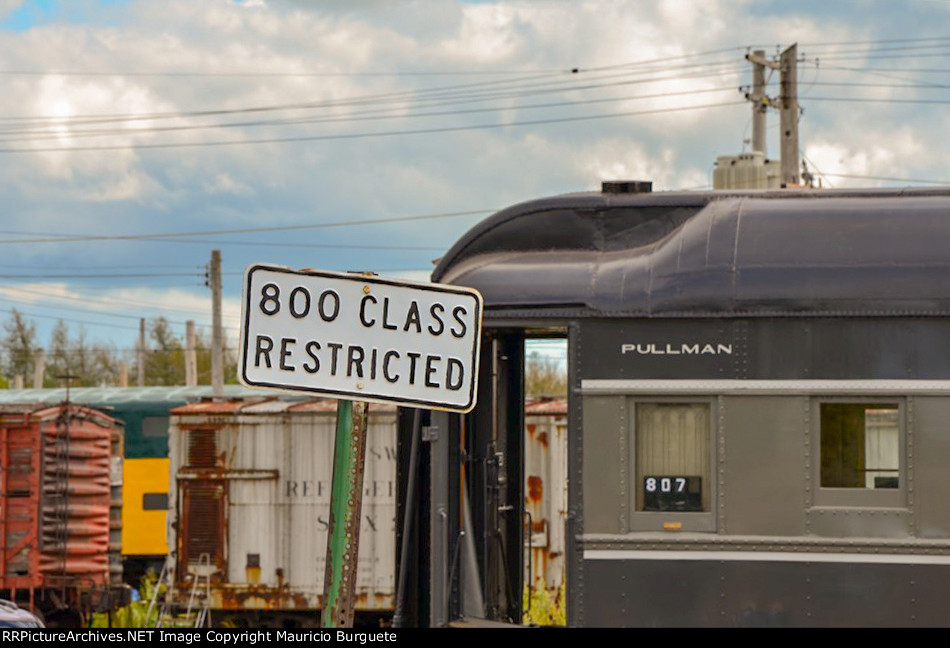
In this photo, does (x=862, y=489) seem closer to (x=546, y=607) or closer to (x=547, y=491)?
(x=546, y=607)

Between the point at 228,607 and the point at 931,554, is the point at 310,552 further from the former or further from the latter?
the point at 931,554

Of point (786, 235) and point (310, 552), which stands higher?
point (786, 235)

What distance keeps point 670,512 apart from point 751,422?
79 centimetres

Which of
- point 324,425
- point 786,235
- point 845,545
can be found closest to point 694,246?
point 786,235

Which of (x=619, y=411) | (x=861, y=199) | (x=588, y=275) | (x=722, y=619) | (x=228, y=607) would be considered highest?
(x=861, y=199)

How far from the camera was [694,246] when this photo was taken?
8812mm

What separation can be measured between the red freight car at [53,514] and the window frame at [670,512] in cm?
1411

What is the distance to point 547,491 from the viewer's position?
19469 millimetres

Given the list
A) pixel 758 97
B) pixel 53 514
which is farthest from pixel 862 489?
pixel 758 97

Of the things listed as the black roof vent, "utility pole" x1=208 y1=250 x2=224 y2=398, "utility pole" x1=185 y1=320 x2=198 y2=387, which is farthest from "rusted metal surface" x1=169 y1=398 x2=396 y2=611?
"utility pole" x1=185 y1=320 x2=198 y2=387

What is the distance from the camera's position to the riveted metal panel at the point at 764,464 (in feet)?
27.4

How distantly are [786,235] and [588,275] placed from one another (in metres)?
1.36

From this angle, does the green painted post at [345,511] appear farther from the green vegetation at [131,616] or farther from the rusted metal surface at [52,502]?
the rusted metal surface at [52,502]

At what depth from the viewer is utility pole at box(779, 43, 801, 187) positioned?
27.9 m
